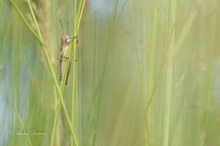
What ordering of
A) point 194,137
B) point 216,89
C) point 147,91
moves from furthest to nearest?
point 216,89, point 194,137, point 147,91

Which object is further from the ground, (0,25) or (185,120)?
(0,25)

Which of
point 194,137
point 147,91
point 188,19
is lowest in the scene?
point 194,137

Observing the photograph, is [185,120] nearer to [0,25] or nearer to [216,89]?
[216,89]

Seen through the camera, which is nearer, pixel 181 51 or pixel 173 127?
pixel 173 127

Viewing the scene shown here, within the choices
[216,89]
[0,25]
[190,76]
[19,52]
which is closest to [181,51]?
[190,76]

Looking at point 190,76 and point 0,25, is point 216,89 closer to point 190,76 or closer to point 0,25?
point 190,76

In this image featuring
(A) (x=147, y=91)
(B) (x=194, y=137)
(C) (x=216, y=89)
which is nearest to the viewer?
(A) (x=147, y=91)
